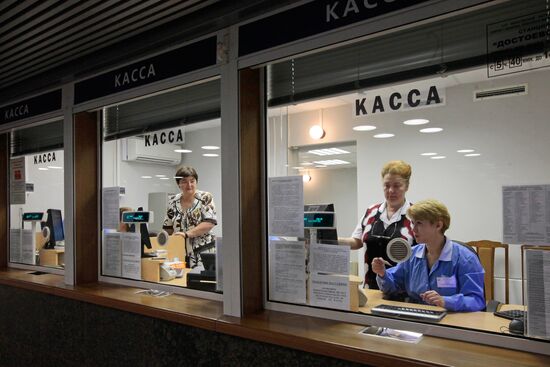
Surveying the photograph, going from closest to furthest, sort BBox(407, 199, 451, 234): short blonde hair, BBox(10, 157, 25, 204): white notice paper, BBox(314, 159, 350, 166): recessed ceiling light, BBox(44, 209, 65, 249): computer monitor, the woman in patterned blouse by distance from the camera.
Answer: BBox(407, 199, 451, 234): short blonde hair
BBox(314, 159, 350, 166): recessed ceiling light
the woman in patterned blouse
BBox(44, 209, 65, 249): computer monitor
BBox(10, 157, 25, 204): white notice paper

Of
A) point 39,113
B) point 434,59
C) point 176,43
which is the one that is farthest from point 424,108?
point 39,113

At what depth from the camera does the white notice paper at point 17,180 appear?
13.7ft

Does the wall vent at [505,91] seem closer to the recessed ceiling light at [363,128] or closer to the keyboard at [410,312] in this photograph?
the recessed ceiling light at [363,128]

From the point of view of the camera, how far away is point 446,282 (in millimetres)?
2309

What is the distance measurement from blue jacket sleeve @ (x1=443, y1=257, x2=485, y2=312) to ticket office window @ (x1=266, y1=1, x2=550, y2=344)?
0.02 meters

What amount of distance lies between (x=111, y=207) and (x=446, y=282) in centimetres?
234

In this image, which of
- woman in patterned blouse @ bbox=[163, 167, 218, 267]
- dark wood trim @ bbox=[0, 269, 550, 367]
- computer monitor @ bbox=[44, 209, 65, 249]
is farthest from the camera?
computer monitor @ bbox=[44, 209, 65, 249]

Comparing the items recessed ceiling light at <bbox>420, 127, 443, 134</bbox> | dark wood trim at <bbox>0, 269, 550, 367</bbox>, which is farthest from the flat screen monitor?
recessed ceiling light at <bbox>420, 127, 443, 134</bbox>

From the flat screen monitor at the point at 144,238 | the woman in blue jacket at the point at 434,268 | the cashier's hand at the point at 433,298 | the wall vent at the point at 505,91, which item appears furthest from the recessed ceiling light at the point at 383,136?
the flat screen monitor at the point at 144,238

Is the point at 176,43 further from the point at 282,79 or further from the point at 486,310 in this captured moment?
the point at 486,310

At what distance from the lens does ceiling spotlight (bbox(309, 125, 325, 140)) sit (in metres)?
2.81

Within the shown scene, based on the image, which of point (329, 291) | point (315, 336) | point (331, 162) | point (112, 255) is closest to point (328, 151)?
point (331, 162)

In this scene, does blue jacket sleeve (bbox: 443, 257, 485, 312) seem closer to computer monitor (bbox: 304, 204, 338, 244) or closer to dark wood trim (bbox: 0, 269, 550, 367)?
dark wood trim (bbox: 0, 269, 550, 367)

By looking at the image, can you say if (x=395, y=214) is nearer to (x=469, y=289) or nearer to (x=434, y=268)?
(x=434, y=268)
